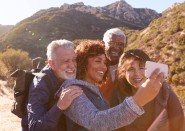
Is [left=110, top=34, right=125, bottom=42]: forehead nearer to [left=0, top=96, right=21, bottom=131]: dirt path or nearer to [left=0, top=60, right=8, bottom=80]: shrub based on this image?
[left=0, top=96, right=21, bottom=131]: dirt path

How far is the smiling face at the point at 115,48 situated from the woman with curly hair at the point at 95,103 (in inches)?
89.9

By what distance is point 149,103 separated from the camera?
11.6 ft

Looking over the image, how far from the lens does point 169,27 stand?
1086 inches

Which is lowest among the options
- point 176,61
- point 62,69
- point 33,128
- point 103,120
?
point 176,61

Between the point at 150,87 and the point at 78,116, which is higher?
the point at 150,87

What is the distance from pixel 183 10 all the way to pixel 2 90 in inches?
590

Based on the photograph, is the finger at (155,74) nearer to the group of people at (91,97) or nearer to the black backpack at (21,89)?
the group of people at (91,97)

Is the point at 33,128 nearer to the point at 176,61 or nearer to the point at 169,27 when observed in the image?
the point at 176,61

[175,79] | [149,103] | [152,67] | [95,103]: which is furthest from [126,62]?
[175,79]

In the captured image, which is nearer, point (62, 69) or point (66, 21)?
point (62, 69)

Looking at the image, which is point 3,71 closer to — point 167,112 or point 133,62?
point 133,62

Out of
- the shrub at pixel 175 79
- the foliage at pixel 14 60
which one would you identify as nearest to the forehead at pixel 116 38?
the shrub at pixel 175 79

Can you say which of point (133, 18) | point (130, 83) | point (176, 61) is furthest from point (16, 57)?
point (133, 18)

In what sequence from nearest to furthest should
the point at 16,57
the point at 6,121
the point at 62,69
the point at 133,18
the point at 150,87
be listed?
1. the point at 150,87
2. the point at 62,69
3. the point at 6,121
4. the point at 16,57
5. the point at 133,18
